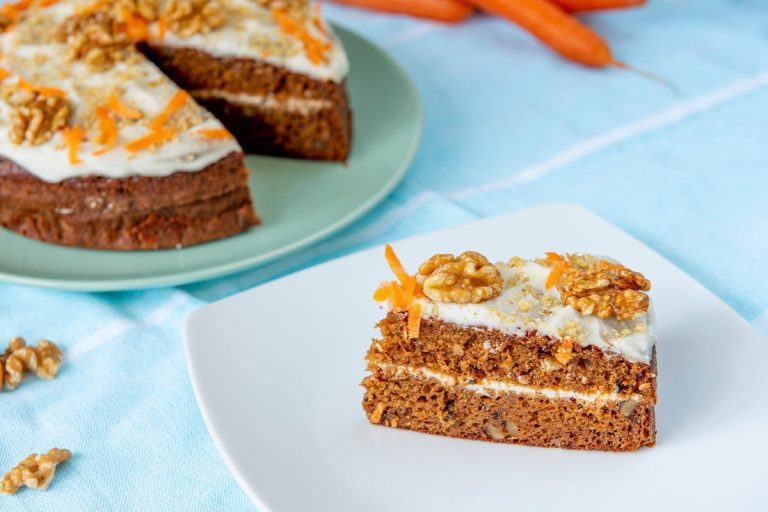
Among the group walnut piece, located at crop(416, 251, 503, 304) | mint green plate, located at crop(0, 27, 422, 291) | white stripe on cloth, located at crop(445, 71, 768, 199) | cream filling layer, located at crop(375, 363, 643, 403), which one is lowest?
white stripe on cloth, located at crop(445, 71, 768, 199)

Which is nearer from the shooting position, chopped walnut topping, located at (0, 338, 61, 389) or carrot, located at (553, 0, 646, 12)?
chopped walnut topping, located at (0, 338, 61, 389)

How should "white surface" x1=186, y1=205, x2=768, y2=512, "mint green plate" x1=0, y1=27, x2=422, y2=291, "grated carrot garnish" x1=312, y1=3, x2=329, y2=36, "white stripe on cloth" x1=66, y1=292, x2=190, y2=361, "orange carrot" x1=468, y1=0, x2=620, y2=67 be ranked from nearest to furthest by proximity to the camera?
"white surface" x1=186, y1=205, x2=768, y2=512 → "white stripe on cloth" x1=66, y1=292, x2=190, y2=361 → "mint green plate" x1=0, y1=27, x2=422, y2=291 → "grated carrot garnish" x1=312, y1=3, x2=329, y2=36 → "orange carrot" x1=468, y1=0, x2=620, y2=67

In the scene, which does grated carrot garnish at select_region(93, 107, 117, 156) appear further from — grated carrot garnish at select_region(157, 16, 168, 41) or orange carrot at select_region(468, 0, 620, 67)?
orange carrot at select_region(468, 0, 620, 67)

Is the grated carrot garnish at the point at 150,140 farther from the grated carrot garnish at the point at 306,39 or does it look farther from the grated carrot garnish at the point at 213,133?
the grated carrot garnish at the point at 306,39

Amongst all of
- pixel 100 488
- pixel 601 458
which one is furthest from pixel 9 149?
pixel 601 458

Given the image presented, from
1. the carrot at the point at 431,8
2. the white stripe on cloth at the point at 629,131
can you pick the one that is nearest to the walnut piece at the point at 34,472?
the white stripe on cloth at the point at 629,131

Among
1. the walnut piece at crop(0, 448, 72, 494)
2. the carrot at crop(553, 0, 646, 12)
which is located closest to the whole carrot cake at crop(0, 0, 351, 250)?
the walnut piece at crop(0, 448, 72, 494)
